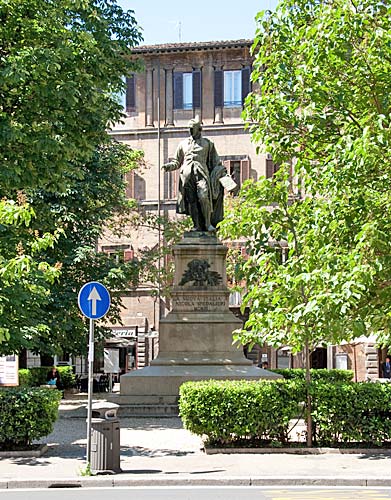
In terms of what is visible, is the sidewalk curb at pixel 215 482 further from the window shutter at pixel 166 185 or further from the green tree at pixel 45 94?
the window shutter at pixel 166 185

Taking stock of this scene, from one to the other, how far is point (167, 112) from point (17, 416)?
116 feet

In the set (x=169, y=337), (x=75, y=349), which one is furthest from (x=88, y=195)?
(x=169, y=337)

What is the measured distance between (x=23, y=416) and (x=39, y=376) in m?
19.0

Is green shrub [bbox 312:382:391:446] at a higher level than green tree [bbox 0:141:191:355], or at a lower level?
lower

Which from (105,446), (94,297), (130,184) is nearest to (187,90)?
(130,184)

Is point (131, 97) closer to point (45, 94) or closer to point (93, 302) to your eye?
point (45, 94)

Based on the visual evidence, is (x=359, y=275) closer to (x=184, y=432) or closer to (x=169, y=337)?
(x=184, y=432)

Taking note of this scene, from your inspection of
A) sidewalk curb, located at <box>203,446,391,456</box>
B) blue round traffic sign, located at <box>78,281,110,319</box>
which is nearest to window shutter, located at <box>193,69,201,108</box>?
sidewalk curb, located at <box>203,446,391,456</box>

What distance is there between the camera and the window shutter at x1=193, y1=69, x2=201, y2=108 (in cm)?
4681

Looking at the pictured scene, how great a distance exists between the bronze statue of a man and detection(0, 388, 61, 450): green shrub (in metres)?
8.87

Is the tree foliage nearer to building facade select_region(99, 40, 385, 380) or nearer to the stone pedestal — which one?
the stone pedestal

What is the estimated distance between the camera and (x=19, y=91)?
15.2 meters

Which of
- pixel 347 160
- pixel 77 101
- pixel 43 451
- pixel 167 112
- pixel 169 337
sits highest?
pixel 167 112

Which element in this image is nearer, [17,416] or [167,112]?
[17,416]
